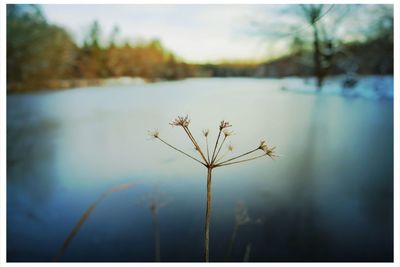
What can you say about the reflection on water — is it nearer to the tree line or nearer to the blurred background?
the blurred background

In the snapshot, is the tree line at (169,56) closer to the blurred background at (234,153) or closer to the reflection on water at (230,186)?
the blurred background at (234,153)

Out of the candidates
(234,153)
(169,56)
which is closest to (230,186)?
(234,153)

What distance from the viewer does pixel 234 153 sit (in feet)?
3.59

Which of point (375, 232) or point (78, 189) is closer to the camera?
point (375, 232)

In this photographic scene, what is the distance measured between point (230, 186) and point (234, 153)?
0.61m

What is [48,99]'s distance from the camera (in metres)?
3.36

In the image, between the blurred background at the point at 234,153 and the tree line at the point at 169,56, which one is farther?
the tree line at the point at 169,56

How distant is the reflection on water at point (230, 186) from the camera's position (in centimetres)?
138

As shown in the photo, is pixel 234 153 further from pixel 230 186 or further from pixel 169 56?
pixel 169 56

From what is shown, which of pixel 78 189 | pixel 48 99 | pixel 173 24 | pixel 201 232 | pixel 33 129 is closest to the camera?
pixel 173 24

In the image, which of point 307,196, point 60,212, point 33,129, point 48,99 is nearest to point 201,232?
point 307,196

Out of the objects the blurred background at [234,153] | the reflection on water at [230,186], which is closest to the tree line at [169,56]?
the blurred background at [234,153]

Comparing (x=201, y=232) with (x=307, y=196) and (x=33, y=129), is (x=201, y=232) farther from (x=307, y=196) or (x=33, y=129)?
(x=33, y=129)
